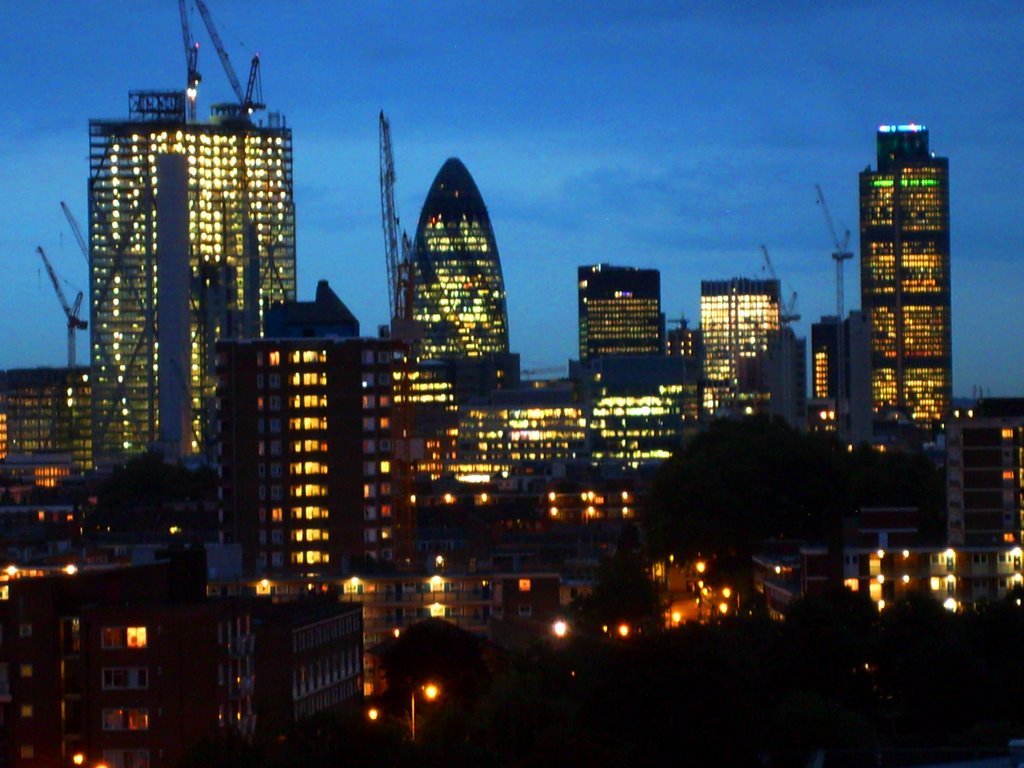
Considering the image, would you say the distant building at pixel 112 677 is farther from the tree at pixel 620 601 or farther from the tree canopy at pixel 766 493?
the tree canopy at pixel 766 493

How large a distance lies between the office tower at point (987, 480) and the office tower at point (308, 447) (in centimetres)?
2133

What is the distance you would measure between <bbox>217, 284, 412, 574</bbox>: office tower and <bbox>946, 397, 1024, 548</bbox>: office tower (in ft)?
70.0

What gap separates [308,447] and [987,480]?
25670 millimetres

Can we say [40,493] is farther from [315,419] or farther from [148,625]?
[148,625]

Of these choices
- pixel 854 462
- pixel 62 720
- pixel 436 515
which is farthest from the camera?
pixel 436 515

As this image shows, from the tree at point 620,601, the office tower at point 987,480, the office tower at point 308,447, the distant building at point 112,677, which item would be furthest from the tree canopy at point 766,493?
the distant building at point 112,677

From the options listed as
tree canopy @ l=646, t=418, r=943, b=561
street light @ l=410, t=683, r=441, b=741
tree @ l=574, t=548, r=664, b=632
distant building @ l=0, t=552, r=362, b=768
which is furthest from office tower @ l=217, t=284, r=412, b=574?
distant building @ l=0, t=552, r=362, b=768

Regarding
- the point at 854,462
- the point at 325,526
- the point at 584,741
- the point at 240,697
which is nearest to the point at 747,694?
the point at 584,741

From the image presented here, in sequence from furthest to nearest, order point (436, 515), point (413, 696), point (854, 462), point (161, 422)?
point (161, 422) → point (436, 515) → point (854, 462) → point (413, 696)

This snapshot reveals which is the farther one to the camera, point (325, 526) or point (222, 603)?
point (325, 526)

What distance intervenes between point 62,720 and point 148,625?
92.8 inches

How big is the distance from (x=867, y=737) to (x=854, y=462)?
55.3 meters

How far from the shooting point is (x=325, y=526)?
Result: 8981cm

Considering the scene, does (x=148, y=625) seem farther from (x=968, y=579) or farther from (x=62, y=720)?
(x=968, y=579)
